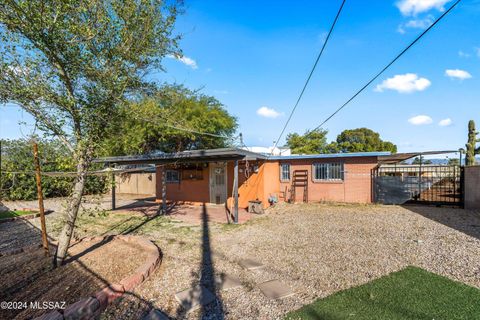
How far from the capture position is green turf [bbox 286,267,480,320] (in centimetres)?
261

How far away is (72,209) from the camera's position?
4129mm

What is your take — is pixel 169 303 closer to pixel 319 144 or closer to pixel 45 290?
pixel 45 290

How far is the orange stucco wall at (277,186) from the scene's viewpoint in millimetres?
10281

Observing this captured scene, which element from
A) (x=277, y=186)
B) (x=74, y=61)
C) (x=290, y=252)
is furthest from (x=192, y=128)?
(x=290, y=252)

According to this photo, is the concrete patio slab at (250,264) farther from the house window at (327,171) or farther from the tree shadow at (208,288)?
the house window at (327,171)

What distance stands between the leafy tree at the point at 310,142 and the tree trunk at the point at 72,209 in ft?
71.6

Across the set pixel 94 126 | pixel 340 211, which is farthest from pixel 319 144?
pixel 94 126

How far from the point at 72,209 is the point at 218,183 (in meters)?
7.06

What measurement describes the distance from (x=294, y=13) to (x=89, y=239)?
8.67m

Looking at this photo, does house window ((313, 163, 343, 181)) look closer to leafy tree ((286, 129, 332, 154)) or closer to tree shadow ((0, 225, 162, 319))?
tree shadow ((0, 225, 162, 319))

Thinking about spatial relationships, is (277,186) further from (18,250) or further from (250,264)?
(18,250)

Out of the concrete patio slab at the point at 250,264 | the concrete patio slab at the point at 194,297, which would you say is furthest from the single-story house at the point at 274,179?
the concrete patio slab at the point at 194,297

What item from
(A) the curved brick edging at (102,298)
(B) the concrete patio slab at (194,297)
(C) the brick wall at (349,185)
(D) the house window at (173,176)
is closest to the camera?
(A) the curved brick edging at (102,298)

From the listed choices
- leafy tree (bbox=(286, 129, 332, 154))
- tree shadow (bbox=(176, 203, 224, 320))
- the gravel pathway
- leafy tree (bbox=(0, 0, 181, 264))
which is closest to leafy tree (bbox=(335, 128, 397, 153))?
leafy tree (bbox=(286, 129, 332, 154))
